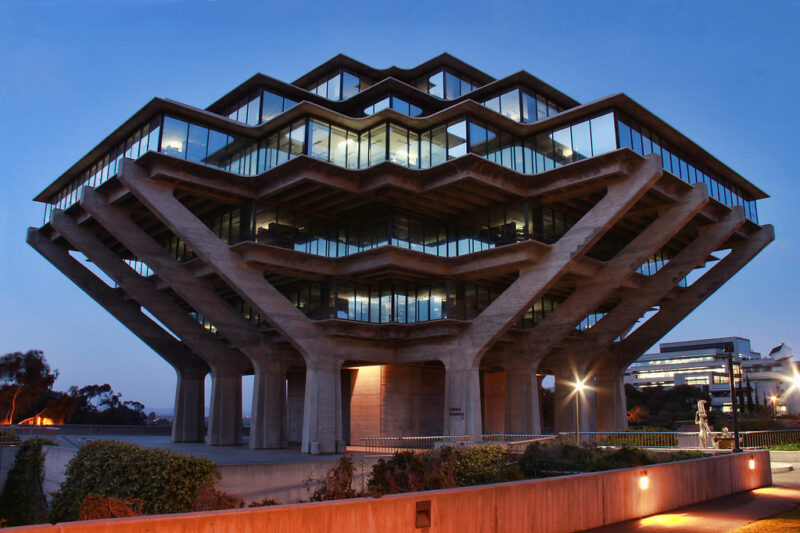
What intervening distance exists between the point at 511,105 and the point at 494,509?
1310 inches

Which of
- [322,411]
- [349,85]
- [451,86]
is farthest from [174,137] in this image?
[451,86]

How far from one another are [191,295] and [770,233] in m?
39.7

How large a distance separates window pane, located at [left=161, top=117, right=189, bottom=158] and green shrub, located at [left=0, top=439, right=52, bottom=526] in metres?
16.4

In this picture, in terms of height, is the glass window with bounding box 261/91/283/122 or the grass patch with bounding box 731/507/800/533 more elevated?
the glass window with bounding box 261/91/283/122

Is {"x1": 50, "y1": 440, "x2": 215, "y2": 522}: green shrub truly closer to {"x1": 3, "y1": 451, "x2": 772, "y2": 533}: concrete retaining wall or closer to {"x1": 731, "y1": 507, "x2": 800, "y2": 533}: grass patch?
{"x1": 3, "y1": 451, "x2": 772, "y2": 533}: concrete retaining wall

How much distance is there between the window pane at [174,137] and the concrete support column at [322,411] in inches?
551

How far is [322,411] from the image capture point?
128 feet

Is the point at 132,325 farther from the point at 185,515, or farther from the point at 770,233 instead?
the point at 770,233

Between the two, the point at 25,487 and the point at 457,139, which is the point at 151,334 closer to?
the point at 25,487

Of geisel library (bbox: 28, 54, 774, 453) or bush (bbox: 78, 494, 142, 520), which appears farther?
geisel library (bbox: 28, 54, 774, 453)

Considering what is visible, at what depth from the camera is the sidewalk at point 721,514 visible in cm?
1392

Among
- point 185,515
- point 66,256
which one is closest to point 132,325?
point 66,256

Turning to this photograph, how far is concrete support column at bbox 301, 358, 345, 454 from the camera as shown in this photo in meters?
38.8

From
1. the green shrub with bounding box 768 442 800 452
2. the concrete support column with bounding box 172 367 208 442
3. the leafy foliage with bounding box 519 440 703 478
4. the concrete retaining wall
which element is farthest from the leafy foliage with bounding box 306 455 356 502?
the concrete support column with bounding box 172 367 208 442
